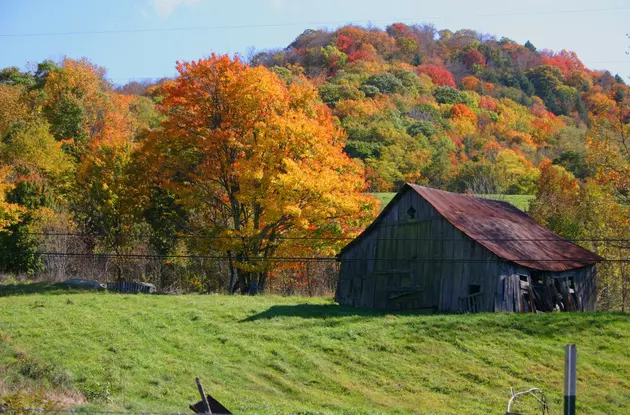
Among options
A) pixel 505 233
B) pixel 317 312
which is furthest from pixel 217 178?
pixel 505 233

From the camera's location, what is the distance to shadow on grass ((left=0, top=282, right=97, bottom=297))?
40000 millimetres

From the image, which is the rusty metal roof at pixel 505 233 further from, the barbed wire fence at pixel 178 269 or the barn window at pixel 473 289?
the barbed wire fence at pixel 178 269

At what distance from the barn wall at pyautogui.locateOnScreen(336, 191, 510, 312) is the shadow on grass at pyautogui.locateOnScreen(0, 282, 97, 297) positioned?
14608 millimetres

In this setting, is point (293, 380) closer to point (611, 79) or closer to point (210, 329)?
point (210, 329)

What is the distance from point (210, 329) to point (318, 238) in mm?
11871

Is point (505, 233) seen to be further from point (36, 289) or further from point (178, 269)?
point (36, 289)

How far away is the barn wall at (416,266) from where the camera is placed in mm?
35844

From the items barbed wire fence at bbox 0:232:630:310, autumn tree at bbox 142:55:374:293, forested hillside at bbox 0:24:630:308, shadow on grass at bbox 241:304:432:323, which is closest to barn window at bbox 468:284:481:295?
shadow on grass at bbox 241:304:432:323

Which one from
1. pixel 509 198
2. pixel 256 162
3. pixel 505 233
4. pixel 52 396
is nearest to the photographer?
pixel 52 396

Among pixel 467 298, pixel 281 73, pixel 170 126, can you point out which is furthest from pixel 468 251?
pixel 281 73

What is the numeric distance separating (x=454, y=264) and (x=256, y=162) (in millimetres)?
12183

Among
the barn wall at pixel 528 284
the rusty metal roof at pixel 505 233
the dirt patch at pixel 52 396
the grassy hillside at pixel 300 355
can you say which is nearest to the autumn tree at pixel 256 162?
the rusty metal roof at pixel 505 233

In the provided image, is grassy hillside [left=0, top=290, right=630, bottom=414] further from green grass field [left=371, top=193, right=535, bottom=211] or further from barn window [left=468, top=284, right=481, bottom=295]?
green grass field [left=371, top=193, right=535, bottom=211]

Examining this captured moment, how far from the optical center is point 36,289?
40906mm
